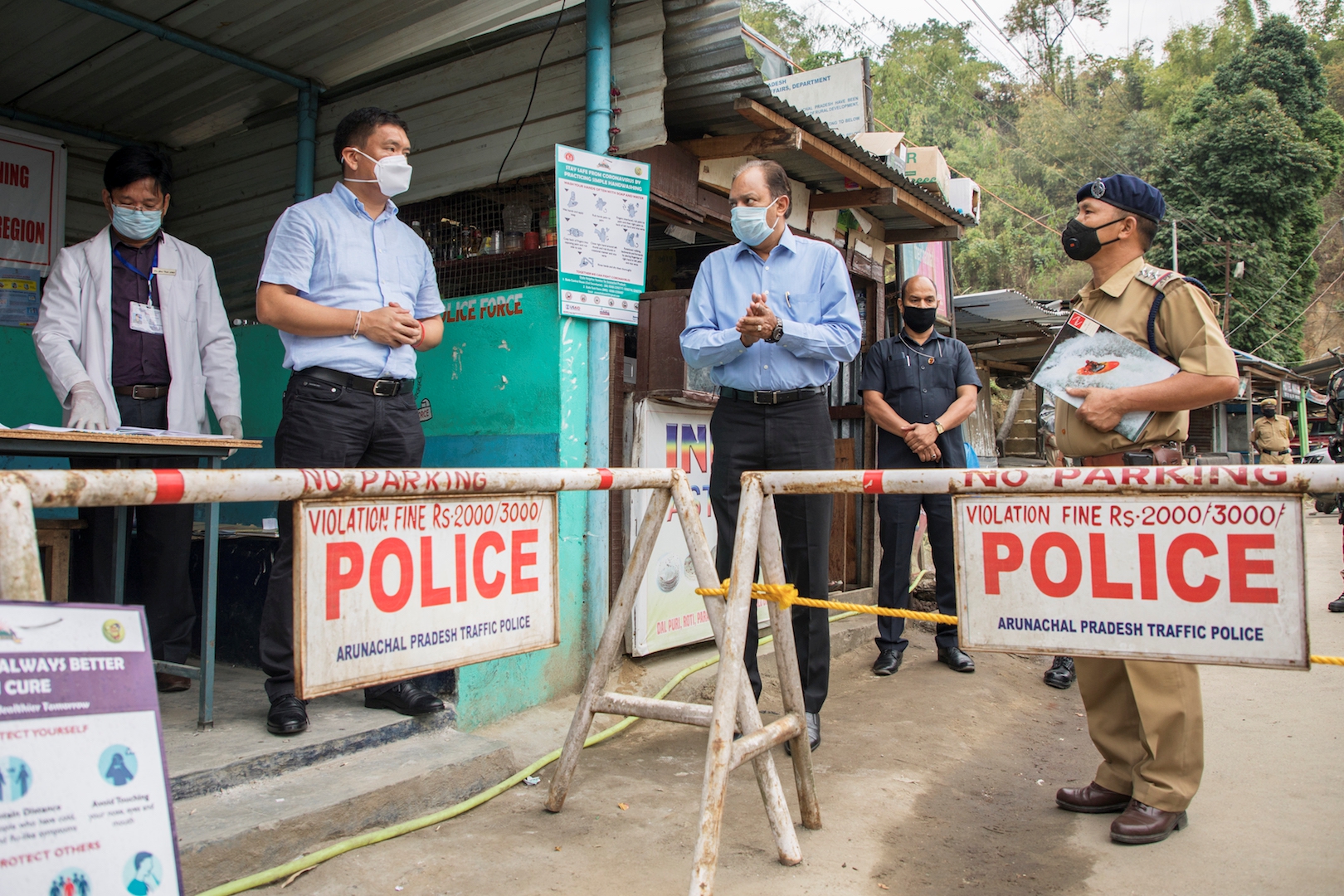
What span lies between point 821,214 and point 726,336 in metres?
2.78

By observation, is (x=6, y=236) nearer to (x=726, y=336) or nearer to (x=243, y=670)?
(x=243, y=670)

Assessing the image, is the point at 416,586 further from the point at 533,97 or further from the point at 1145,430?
the point at 533,97

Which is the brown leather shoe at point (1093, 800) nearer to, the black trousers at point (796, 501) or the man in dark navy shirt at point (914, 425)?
the black trousers at point (796, 501)

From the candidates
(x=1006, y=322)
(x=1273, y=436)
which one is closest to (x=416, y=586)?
(x=1006, y=322)

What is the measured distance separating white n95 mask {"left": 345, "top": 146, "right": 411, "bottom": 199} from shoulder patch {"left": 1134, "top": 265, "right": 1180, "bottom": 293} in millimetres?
2457

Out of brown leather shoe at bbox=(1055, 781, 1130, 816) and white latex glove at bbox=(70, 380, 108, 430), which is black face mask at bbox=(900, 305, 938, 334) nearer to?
brown leather shoe at bbox=(1055, 781, 1130, 816)

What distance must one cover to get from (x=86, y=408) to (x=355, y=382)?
0.94 meters

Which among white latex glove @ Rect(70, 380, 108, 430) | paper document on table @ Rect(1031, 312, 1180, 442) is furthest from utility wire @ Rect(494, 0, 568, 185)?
paper document on table @ Rect(1031, 312, 1180, 442)

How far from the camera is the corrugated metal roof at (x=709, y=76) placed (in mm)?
3754

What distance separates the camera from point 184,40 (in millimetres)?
4371

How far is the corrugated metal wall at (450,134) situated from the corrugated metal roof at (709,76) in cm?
10

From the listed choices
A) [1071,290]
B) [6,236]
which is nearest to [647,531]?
[6,236]

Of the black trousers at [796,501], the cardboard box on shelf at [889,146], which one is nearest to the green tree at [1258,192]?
the cardboard box on shelf at [889,146]

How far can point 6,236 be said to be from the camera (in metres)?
4.93
